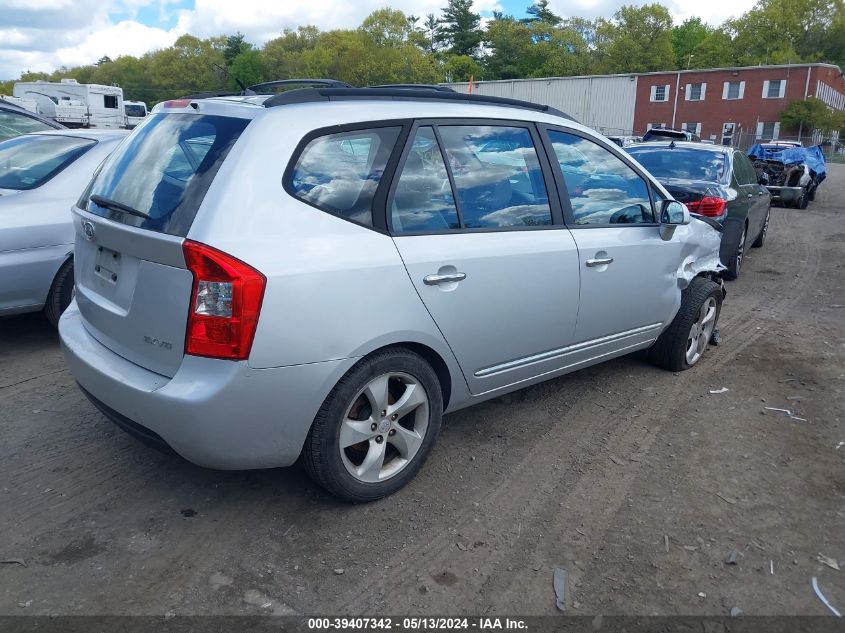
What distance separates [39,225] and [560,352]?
3873mm

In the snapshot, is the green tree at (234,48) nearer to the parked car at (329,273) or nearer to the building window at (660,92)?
the building window at (660,92)

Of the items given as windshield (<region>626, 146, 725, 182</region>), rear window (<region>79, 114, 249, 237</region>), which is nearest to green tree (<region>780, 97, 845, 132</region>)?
windshield (<region>626, 146, 725, 182</region>)

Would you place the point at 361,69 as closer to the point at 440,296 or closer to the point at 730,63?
the point at 730,63

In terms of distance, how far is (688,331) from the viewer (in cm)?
504

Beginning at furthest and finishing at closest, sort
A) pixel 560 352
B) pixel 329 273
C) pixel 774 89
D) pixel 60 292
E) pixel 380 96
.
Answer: pixel 774 89, pixel 60 292, pixel 560 352, pixel 380 96, pixel 329 273

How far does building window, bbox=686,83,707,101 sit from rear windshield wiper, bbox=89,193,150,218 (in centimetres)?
6153

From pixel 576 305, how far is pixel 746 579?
1693 mm

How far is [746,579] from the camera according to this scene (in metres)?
2.82

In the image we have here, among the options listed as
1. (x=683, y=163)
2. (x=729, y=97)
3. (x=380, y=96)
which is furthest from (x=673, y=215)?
(x=729, y=97)

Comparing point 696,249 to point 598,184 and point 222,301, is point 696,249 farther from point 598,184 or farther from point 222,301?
point 222,301

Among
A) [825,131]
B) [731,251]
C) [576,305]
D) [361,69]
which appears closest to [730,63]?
[825,131]

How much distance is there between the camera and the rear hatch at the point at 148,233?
2768mm

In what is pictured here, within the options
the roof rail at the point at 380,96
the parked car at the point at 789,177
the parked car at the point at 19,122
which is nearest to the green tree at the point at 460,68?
the parked car at the point at 789,177

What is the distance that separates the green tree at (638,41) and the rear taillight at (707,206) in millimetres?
83565
